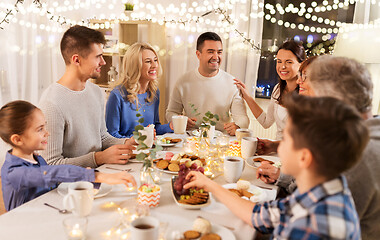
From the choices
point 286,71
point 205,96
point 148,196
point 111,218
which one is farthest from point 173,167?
point 205,96

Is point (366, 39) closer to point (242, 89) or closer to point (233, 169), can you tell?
point (242, 89)

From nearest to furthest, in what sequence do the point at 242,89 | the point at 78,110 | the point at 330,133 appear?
the point at 330,133 < the point at 78,110 < the point at 242,89

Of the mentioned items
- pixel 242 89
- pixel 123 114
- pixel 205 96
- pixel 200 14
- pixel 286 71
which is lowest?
pixel 123 114

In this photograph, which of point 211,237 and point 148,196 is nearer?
point 211,237

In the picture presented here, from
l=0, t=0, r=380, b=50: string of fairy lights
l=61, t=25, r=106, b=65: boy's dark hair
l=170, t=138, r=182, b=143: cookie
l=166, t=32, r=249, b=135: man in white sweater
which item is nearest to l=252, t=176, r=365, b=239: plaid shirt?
l=170, t=138, r=182, b=143: cookie

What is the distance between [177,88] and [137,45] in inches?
23.9

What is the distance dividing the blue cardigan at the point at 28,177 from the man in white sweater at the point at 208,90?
1.65 meters

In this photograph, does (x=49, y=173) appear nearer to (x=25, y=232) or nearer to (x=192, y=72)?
(x=25, y=232)

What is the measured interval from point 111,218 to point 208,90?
80.3 inches

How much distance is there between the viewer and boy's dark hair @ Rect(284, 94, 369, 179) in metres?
0.80

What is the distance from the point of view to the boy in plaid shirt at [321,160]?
0.80 meters

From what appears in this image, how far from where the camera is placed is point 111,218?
1.15 m

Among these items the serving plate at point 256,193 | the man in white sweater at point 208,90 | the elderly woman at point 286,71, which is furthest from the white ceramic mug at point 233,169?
the man in white sweater at point 208,90

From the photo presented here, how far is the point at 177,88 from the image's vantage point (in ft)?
10.1
